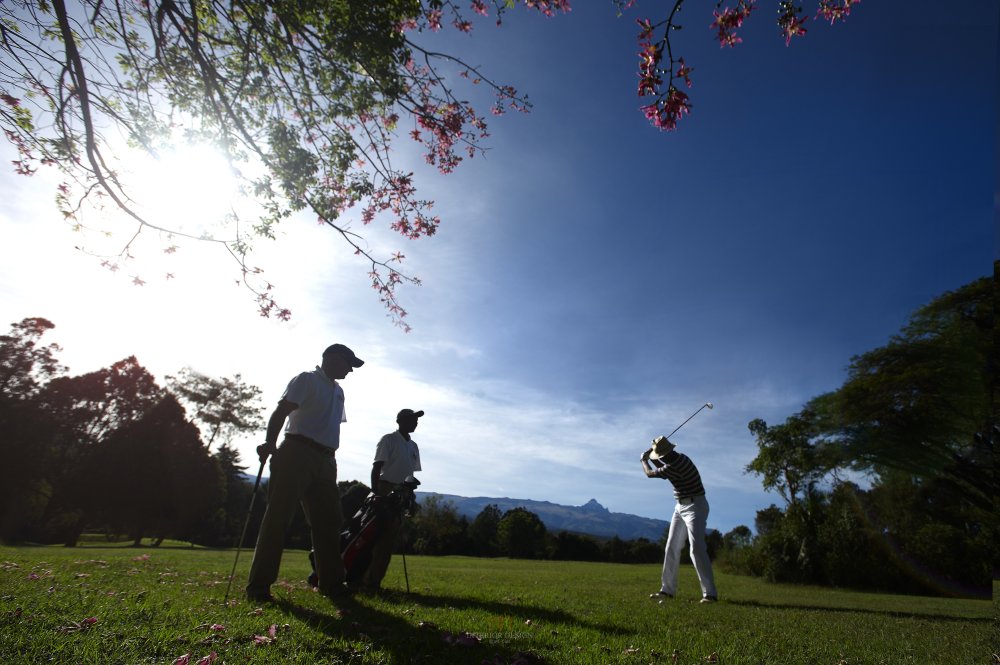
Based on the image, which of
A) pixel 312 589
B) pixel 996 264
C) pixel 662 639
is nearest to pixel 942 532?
pixel 662 639

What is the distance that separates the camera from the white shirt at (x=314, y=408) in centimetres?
534

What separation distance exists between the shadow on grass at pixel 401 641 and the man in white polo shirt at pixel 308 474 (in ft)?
2.00

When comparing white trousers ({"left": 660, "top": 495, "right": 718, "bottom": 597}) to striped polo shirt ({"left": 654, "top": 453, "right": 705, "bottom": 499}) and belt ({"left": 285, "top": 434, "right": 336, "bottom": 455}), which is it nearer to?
striped polo shirt ({"left": 654, "top": 453, "right": 705, "bottom": 499})

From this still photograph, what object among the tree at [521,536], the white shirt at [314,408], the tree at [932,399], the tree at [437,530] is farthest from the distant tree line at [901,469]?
the tree at [437,530]

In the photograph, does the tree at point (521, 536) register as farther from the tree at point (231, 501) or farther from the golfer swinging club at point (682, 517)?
the golfer swinging club at point (682, 517)

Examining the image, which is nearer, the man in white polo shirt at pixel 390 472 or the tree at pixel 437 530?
the man in white polo shirt at pixel 390 472

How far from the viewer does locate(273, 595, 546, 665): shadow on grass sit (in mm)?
3086

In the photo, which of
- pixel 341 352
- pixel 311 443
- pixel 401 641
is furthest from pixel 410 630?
pixel 341 352

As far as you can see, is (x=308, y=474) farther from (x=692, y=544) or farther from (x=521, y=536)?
(x=521, y=536)

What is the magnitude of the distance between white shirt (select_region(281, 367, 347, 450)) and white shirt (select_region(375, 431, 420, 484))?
1446 millimetres

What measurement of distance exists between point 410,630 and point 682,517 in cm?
632

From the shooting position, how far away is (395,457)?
23.5 ft

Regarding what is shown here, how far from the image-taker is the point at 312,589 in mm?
6008

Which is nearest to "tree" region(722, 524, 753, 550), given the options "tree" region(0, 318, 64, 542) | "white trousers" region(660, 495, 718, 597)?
"white trousers" region(660, 495, 718, 597)
